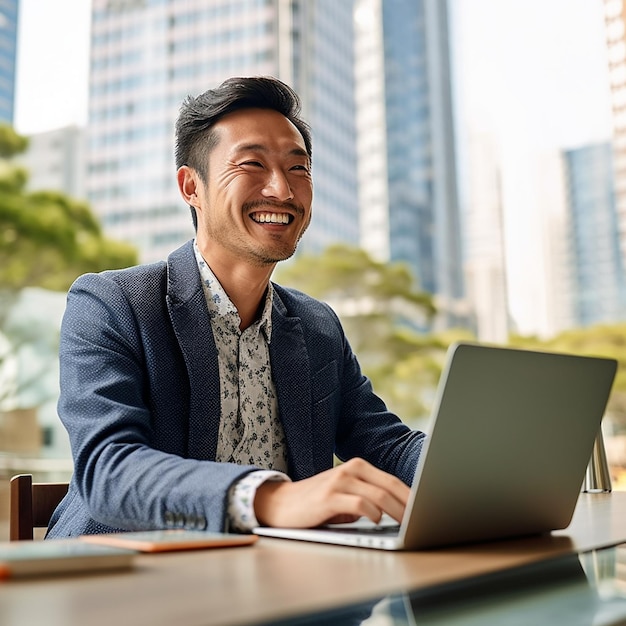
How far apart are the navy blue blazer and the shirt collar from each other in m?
0.02

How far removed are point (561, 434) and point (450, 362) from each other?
0.76ft

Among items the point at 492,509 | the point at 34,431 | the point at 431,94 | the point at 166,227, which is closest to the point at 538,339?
the point at 431,94

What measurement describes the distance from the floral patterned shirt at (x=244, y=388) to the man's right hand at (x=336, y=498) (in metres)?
0.46

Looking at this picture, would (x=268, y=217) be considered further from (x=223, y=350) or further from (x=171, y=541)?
(x=171, y=541)

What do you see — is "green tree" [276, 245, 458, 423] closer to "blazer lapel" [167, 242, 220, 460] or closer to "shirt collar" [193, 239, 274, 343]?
"shirt collar" [193, 239, 274, 343]

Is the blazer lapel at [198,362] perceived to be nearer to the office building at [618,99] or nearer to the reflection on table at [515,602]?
the reflection on table at [515,602]

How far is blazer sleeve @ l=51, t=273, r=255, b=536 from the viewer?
0.82 meters

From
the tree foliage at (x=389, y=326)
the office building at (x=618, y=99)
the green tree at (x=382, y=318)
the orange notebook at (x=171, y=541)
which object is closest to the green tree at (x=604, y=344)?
the tree foliage at (x=389, y=326)

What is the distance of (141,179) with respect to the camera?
9.38 metres

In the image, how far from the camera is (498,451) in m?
0.75

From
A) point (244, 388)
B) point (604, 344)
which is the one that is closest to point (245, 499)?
point (244, 388)

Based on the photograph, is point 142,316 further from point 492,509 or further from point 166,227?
point 166,227

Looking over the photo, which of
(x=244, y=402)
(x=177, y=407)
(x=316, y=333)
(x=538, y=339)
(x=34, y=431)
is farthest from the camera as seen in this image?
(x=538, y=339)

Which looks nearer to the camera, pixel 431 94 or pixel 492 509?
pixel 492 509
